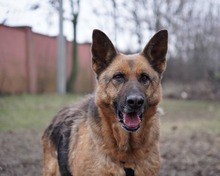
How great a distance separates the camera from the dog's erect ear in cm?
463

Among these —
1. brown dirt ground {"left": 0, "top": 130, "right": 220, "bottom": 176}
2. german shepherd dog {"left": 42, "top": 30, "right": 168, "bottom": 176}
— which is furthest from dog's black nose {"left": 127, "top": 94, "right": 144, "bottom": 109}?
brown dirt ground {"left": 0, "top": 130, "right": 220, "bottom": 176}

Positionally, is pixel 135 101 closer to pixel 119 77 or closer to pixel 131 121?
pixel 131 121

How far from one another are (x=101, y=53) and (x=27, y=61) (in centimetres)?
1164

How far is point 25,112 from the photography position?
1095 cm

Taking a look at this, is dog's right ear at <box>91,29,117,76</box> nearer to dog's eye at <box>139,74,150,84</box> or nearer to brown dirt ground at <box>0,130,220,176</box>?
dog's eye at <box>139,74,150,84</box>

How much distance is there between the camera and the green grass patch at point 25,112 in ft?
29.8

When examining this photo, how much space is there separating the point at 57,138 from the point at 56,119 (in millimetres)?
350

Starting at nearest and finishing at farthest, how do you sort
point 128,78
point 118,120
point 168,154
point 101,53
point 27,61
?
point 118,120 < point 128,78 < point 101,53 < point 168,154 < point 27,61

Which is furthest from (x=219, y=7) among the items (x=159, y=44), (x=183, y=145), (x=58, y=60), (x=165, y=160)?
(x=159, y=44)

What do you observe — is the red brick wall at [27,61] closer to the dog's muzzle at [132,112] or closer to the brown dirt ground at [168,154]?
the brown dirt ground at [168,154]

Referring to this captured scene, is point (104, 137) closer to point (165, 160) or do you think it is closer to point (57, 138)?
point (57, 138)

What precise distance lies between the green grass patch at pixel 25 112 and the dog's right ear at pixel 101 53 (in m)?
3.46

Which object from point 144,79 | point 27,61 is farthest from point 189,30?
point 144,79

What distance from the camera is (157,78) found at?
14.7 ft
